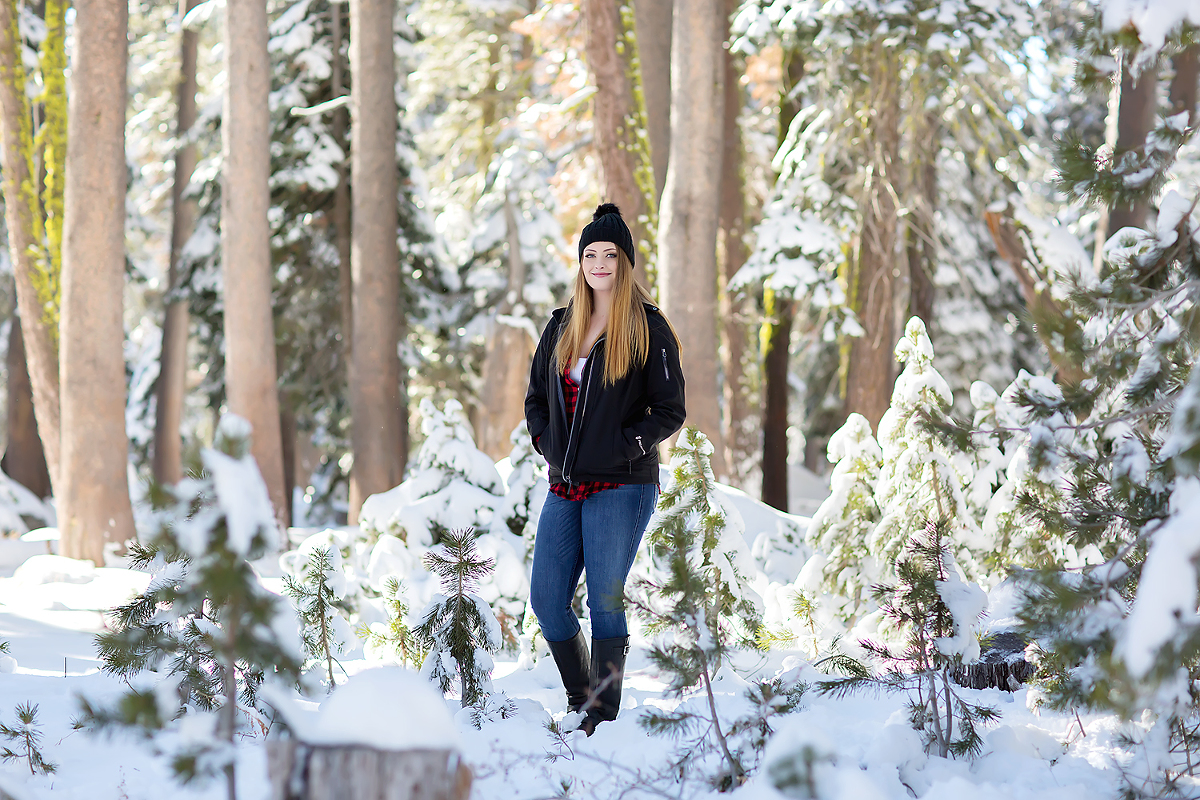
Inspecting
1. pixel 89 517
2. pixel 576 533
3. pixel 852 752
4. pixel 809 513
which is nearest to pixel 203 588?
pixel 576 533

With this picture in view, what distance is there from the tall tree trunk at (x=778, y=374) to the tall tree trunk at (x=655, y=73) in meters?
1.79

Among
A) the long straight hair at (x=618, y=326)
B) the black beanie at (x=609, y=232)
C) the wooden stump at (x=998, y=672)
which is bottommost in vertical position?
the wooden stump at (x=998, y=672)

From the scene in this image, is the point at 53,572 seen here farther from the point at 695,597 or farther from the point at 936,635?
the point at 936,635

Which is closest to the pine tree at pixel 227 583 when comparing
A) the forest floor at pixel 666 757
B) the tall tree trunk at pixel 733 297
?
the forest floor at pixel 666 757

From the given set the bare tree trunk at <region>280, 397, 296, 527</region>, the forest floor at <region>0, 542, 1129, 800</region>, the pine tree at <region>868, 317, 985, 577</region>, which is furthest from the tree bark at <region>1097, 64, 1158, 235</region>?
the bare tree trunk at <region>280, 397, 296, 527</region>

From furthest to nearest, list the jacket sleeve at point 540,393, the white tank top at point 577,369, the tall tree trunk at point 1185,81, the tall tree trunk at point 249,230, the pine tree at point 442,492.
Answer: the tall tree trunk at point 249,230 → the tall tree trunk at point 1185,81 → the pine tree at point 442,492 → the jacket sleeve at point 540,393 → the white tank top at point 577,369

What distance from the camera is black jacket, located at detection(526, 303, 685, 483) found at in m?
3.54

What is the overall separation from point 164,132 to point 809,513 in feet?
45.4

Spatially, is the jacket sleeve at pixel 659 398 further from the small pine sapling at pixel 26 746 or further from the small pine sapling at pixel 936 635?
the small pine sapling at pixel 26 746

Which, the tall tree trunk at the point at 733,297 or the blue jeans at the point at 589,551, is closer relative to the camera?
the blue jeans at the point at 589,551

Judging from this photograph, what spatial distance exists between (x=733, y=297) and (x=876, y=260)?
2125 millimetres

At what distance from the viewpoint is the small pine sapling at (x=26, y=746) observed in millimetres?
3109

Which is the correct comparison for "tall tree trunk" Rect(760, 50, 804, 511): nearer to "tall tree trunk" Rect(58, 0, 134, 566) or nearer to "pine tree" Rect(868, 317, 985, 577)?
"pine tree" Rect(868, 317, 985, 577)

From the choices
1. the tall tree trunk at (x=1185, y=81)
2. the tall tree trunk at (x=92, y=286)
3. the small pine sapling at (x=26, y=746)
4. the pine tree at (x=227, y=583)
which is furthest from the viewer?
the tall tree trunk at (x=1185, y=81)
